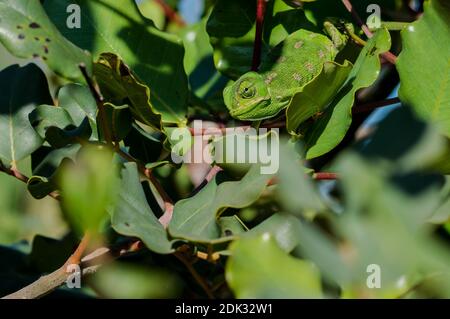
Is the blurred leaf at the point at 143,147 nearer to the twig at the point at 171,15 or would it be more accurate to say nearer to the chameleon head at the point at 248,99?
the chameleon head at the point at 248,99

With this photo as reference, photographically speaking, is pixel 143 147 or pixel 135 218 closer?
pixel 135 218

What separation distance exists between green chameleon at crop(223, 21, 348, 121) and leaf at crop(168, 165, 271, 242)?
256mm

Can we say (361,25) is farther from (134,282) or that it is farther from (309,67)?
(134,282)

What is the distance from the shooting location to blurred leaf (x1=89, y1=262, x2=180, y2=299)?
1440 millimetres

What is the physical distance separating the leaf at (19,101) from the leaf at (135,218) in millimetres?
286

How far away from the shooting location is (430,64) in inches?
41.6

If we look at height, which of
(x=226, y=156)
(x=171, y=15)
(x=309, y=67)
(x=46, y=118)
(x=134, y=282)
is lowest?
(x=134, y=282)

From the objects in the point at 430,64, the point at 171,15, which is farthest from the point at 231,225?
the point at 171,15

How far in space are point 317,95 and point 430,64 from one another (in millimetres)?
159

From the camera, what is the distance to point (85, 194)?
2.38 feet

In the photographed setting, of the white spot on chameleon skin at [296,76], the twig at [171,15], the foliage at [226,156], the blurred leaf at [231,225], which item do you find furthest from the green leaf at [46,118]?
the twig at [171,15]

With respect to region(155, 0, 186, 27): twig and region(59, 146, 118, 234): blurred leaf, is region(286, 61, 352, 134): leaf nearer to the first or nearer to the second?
region(59, 146, 118, 234): blurred leaf

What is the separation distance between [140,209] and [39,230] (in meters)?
1.05
